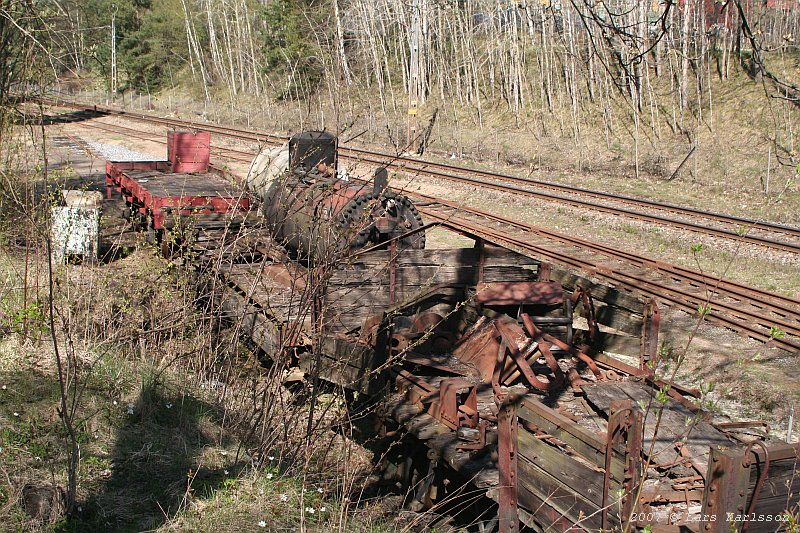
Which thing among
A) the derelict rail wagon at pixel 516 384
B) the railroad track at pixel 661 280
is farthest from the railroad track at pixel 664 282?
the derelict rail wagon at pixel 516 384

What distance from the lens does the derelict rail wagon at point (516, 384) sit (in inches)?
151

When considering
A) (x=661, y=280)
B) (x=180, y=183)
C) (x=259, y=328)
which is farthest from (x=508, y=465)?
(x=180, y=183)

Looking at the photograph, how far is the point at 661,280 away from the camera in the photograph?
1196cm

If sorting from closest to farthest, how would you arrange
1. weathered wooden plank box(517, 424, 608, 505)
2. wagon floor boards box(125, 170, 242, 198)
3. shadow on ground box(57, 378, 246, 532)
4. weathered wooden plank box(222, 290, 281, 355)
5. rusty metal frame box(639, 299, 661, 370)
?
weathered wooden plank box(517, 424, 608, 505) < shadow on ground box(57, 378, 246, 532) < rusty metal frame box(639, 299, 661, 370) < weathered wooden plank box(222, 290, 281, 355) < wagon floor boards box(125, 170, 242, 198)

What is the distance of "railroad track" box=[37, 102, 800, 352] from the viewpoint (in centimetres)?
991

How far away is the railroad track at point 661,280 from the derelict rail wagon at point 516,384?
2004mm

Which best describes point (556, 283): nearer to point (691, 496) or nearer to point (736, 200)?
point (691, 496)

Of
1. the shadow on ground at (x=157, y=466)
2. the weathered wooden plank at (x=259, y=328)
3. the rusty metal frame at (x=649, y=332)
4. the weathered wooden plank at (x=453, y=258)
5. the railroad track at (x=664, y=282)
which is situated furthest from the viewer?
the railroad track at (x=664, y=282)

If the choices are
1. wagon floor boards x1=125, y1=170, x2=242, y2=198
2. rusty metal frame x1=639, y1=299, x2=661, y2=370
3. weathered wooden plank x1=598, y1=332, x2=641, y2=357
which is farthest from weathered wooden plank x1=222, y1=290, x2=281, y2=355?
wagon floor boards x1=125, y1=170, x2=242, y2=198

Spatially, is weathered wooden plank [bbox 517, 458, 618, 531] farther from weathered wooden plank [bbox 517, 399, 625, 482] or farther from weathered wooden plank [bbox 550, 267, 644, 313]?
weathered wooden plank [bbox 550, 267, 644, 313]

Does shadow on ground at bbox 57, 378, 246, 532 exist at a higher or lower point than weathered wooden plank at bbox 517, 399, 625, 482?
lower

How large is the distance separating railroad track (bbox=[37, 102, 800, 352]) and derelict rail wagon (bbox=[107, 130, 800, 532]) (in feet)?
6.58

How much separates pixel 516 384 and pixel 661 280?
251 inches

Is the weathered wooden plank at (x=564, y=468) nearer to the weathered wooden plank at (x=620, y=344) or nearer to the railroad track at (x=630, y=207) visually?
the weathered wooden plank at (x=620, y=344)
